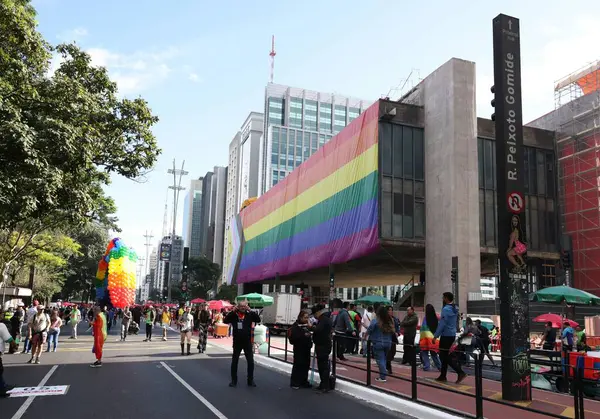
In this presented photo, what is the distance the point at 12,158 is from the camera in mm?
13711

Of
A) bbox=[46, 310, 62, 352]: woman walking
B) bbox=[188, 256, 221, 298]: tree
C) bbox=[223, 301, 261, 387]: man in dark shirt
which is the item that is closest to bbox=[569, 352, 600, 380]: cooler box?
bbox=[223, 301, 261, 387]: man in dark shirt

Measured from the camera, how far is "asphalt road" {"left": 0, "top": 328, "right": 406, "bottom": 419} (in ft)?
28.3

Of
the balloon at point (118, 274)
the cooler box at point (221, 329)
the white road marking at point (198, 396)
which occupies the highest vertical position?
the balloon at point (118, 274)

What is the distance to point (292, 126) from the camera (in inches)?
5049

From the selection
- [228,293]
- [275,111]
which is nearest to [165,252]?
[228,293]

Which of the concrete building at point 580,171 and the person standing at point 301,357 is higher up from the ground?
the concrete building at point 580,171

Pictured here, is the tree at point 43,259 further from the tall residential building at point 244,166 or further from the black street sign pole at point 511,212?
the tall residential building at point 244,166

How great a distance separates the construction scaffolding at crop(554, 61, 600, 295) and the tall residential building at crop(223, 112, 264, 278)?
93.0 metres

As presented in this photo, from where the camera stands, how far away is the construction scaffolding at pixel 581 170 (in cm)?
3597

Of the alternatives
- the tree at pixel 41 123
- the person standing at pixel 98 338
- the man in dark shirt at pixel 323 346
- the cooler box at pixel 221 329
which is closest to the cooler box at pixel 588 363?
the man in dark shirt at pixel 323 346

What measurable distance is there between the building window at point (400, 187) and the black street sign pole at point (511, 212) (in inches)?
976

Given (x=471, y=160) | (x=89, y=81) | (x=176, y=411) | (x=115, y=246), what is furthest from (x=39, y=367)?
(x=471, y=160)

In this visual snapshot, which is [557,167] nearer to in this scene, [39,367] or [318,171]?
[318,171]

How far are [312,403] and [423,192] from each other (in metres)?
28.8
